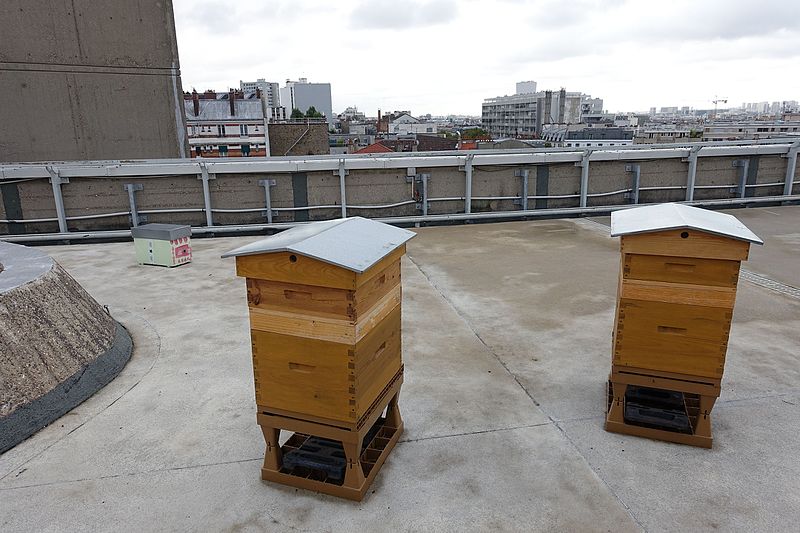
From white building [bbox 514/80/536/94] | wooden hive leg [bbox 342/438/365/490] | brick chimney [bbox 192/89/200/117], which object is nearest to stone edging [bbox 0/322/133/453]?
wooden hive leg [bbox 342/438/365/490]

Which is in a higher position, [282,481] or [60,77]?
[60,77]

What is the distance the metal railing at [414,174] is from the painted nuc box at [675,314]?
366 inches

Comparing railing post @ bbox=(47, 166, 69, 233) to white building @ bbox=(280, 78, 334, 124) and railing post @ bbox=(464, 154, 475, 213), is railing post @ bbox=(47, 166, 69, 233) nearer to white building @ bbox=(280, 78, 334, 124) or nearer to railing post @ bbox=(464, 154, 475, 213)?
railing post @ bbox=(464, 154, 475, 213)

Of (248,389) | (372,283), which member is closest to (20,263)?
(248,389)

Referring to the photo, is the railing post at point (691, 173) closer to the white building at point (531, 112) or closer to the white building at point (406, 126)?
the white building at point (531, 112)

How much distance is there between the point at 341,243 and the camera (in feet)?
11.8

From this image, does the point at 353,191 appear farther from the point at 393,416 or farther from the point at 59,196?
→ the point at 393,416

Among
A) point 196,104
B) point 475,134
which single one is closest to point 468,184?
point 196,104

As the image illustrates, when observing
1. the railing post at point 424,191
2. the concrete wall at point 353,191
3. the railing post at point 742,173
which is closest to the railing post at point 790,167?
the concrete wall at point 353,191

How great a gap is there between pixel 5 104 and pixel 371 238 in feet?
62.2

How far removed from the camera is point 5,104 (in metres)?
16.7

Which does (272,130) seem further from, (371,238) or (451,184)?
(371,238)

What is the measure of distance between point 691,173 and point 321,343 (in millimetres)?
14890

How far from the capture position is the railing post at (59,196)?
11984 millimetres
